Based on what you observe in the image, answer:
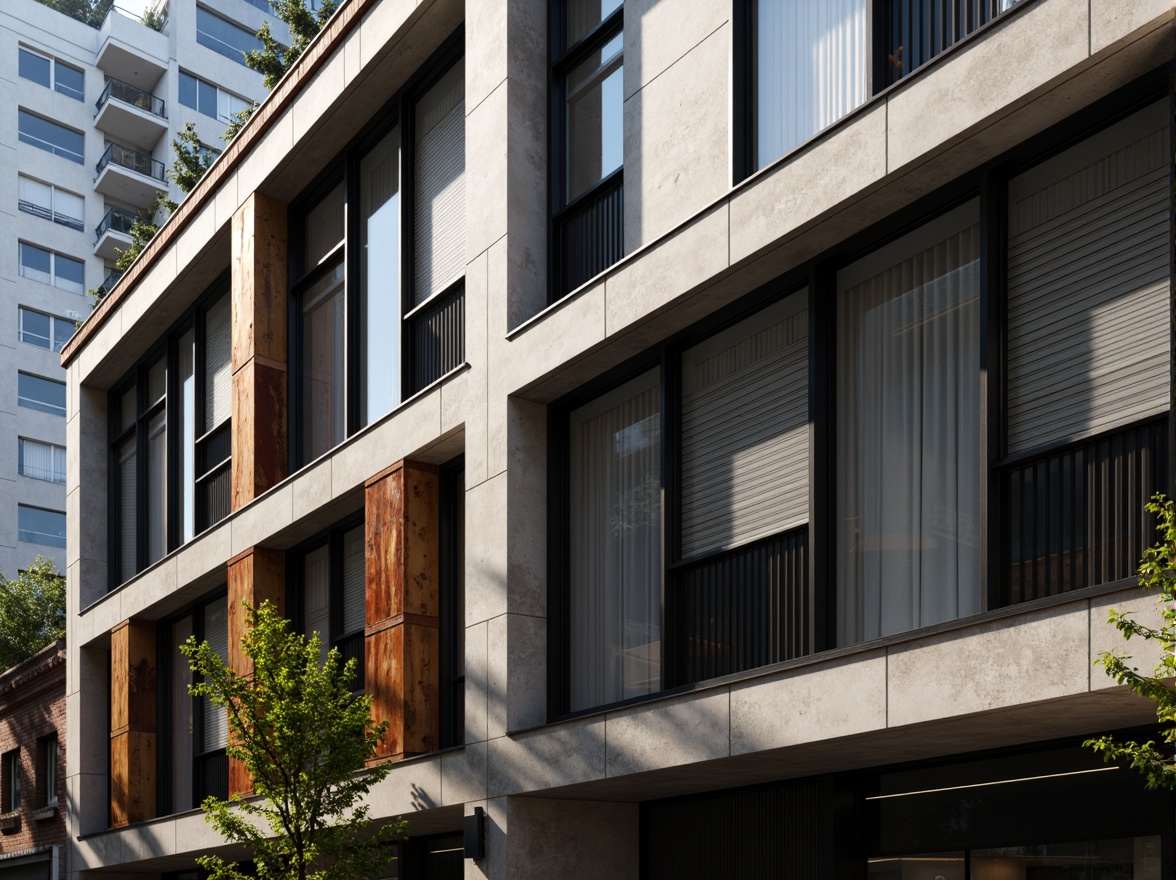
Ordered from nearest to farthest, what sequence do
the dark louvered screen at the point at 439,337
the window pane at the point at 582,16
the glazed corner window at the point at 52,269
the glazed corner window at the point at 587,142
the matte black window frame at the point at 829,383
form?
the matte black window frame at the point at 829,383, the glazed corner window at the point at 587,142, the window pane at the point at 582,16, the dark louvered screen at the point at 439,337, the glazed corner window at the point at 52,269

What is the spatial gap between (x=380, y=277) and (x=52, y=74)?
167 ft

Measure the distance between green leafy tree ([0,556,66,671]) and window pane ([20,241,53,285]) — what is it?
2270cm

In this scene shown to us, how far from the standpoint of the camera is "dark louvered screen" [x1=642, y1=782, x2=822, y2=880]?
40.5 feet

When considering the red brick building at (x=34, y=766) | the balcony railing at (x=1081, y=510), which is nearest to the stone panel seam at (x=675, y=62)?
the balcony railing at (x=1081, y=510)

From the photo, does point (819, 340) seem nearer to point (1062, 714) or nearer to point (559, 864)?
point (1062, 714)

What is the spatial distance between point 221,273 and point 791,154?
14.5m

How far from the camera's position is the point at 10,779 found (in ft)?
106

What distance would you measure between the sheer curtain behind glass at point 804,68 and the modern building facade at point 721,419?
33mm

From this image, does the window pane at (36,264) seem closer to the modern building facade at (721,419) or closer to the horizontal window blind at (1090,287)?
the modern building facade at (721,419)

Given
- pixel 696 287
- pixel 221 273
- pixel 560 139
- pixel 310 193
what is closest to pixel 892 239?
pixel 696 287

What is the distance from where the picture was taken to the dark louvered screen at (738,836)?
487 inches

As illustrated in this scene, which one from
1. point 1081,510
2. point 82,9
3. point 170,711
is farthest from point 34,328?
point 1081,510

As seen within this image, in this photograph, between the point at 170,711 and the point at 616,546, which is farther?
the point at 170,711

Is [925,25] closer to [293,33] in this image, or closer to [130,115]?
[293,33]
